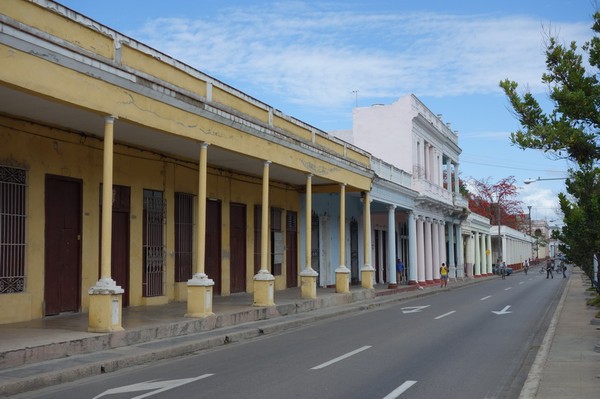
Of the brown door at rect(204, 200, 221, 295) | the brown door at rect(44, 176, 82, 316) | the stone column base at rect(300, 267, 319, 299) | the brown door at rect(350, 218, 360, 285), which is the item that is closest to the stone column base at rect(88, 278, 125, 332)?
the brown door at rect(44, 176, 82, 316)

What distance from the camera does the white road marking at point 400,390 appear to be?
7840 mm

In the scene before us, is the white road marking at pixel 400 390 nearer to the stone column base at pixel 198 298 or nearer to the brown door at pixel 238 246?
the stone column base at pixel 198 298

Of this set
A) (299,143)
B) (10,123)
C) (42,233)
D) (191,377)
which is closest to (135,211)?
(42,233)

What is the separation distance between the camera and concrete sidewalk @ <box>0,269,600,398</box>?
8719 millimetres

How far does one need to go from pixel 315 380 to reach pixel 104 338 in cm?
427

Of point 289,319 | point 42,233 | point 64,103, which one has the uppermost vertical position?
point 64,103

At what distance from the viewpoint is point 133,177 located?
1686cm

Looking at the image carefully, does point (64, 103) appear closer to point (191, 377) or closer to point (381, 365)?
point (191, 377)

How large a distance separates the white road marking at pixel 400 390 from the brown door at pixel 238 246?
13869 millimetres

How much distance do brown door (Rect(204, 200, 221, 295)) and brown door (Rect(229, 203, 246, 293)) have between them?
2.87ft

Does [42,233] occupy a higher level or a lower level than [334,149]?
Answer: lower

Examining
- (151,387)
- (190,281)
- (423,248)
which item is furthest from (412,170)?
(151,387)

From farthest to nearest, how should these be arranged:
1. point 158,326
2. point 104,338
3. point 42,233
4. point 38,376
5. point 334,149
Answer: point 334,149 < point 42,233 < point 158,326 < point 104,338 < point 38,376

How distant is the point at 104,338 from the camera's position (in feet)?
36.7
